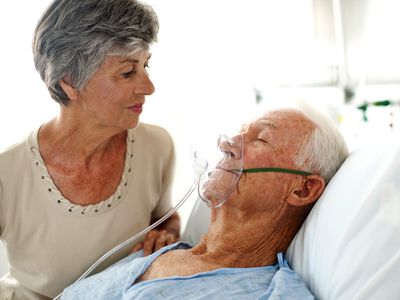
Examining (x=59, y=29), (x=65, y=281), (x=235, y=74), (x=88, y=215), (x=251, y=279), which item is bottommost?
(x=65, y=281)

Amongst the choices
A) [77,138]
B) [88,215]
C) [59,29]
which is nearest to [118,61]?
[59,29]

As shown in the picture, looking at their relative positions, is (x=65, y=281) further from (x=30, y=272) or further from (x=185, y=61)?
(x=185, y=61)

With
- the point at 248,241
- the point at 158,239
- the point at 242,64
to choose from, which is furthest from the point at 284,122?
the point at 242,64

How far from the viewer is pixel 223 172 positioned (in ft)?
4.33

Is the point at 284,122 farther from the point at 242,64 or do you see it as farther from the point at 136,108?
the point at 242,64

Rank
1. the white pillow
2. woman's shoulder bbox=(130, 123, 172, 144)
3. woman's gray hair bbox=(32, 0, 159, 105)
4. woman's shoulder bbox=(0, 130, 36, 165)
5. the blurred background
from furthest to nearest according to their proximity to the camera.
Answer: the blurred background
woman's shoulder bbox=(130, 123, 172, 144)
woman's shoulder bbox=(0, 130, 36, 165)
woman's gray hair bbox=(32, 0, 159, 105)
the white pillow

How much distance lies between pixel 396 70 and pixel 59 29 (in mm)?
1440

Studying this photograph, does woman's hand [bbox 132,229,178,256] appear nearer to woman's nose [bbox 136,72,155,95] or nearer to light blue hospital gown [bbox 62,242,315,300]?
light blue hospital gown [bbox 62,242,315,300]

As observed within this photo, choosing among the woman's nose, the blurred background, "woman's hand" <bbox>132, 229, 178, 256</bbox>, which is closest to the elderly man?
"woman's hand" <bbox>132, 229, 178, 256</bbox>

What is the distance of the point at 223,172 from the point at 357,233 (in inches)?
15.6

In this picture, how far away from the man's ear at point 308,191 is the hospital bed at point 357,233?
34mm

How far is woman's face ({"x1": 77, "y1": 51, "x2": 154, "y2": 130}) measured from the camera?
1.47 metres

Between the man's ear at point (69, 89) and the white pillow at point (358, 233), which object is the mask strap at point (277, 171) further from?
the man's ear at point (69, 89)

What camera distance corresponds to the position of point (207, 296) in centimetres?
118
